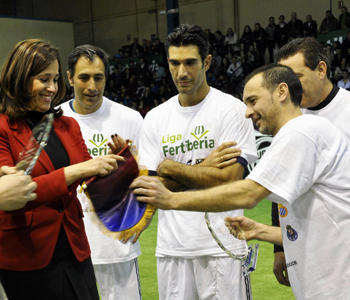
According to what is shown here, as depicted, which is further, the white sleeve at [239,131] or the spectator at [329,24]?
the spectator at [329,24]

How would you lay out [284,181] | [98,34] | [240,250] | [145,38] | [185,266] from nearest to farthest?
[284,181]
[240,250]
[185,266]
[145,38]
[98,34]

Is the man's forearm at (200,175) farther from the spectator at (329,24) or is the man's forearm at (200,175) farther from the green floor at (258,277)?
the spectator at (329,24)

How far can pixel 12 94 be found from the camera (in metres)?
2.51

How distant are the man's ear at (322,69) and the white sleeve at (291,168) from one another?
1.14m

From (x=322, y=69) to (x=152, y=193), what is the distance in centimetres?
162

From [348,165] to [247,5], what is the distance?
20.8 metres

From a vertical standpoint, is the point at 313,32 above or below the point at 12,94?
above

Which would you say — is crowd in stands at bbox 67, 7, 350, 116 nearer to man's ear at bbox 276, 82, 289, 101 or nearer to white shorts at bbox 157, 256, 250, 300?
white shorts at bbox 157, 256, 250, 300

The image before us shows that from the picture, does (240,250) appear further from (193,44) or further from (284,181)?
(193,44)

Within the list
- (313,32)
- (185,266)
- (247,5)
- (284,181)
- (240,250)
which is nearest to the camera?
(284,181)

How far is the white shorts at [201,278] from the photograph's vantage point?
10.7 ft

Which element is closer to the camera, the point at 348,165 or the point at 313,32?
the point at 348,165

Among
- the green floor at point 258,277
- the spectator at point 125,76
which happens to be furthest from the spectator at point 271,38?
the green floor at point 258,277

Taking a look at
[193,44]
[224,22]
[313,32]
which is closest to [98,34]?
[224,22]
